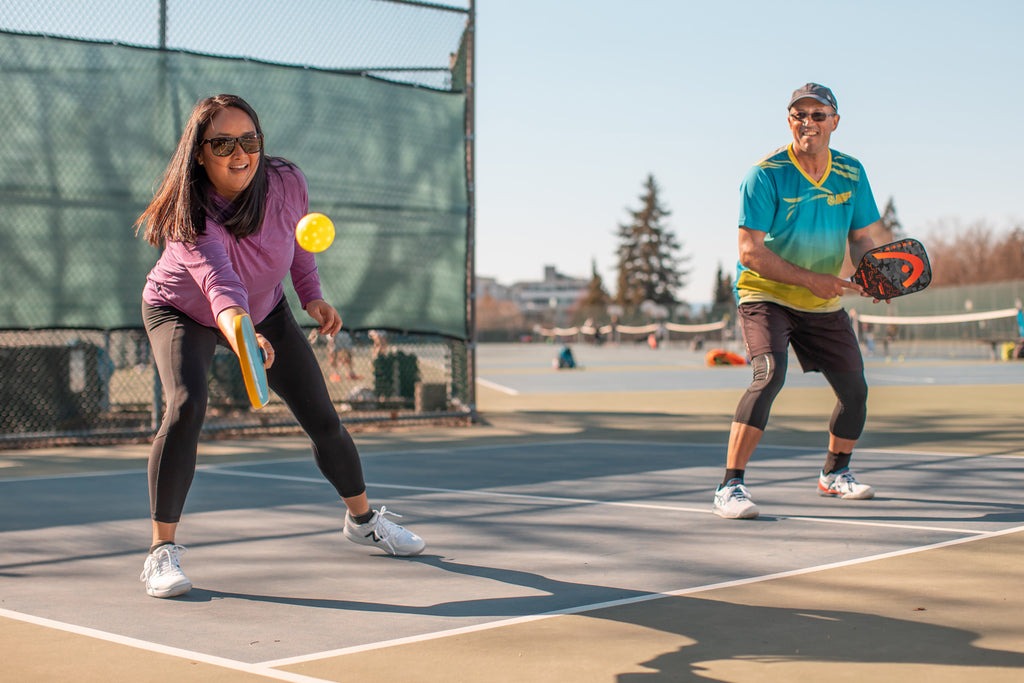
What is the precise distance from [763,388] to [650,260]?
96.5 metres

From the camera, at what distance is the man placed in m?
5.80

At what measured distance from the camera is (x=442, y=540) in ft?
17.5

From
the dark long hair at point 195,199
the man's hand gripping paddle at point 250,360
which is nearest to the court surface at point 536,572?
the man's hand gripping paddle at point 250,360

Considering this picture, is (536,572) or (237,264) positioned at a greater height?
(237,264)

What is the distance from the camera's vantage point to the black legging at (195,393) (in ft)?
13.9

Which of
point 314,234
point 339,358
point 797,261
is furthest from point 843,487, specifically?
point 339,358

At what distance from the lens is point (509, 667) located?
3250 mm

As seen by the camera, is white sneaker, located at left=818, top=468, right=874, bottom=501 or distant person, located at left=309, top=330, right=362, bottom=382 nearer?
white sneaker, located at left=818, top=468, right=874, bottom=501

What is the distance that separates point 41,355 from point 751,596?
835cm

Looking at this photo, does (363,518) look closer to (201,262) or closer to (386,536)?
(386,536)

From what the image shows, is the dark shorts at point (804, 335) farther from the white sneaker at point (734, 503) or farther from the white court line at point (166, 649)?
the white court line at point (166, 649)

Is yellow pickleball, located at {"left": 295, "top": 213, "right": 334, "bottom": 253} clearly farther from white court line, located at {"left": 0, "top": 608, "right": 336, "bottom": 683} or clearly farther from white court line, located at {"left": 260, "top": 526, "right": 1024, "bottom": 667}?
white court line, located at {"left": 260, "top": 526, "right": 1024, "bottom": 667}

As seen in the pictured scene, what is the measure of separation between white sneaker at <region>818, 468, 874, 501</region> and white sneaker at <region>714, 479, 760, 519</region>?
2.74ft

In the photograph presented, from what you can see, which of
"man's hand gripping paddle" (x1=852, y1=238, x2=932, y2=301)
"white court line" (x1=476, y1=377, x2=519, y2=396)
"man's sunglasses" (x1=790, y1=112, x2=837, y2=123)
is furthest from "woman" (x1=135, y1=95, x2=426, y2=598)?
"white court line" (x1=476, y1=377, x2=519, y2=396)
